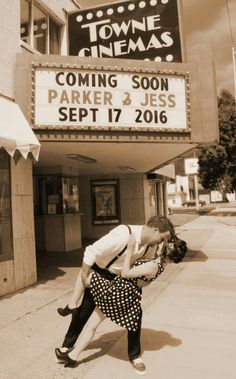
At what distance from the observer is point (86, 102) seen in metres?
7.80

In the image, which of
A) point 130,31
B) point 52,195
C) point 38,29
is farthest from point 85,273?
point 52,195

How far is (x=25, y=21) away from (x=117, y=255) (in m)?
7.17

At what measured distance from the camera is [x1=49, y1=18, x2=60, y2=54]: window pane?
10.2 metres

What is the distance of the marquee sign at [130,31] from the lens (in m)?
9.20

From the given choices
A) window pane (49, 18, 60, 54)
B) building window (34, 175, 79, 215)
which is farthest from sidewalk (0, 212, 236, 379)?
window pane (49, 18, 60, 54)

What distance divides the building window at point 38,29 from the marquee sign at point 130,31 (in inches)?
20.0

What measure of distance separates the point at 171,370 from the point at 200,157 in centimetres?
2819

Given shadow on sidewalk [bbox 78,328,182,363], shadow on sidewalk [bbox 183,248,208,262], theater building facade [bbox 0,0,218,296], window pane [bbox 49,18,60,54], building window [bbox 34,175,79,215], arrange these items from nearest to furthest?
shadow on sidewalk [bbox 78,328,182,363] < theater building facade [bbox 0,0,218,296] < window pane [bbox 49,18,60,54] < shadow on sidewalk [bbox 183,248,208,262] < building window [bbox 34,175,79,215]

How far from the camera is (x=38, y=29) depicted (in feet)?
31.3

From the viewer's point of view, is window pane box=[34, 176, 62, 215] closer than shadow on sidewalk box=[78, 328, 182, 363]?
No

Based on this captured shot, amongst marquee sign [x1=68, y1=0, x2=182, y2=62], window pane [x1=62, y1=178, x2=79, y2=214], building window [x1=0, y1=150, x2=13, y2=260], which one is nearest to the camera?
building window [x1=0, y1=150, x2=13, y2=260]

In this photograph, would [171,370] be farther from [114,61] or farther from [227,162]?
[227,162]

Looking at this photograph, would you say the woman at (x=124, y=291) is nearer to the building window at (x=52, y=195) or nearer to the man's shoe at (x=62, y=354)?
the man's shoe at (x=62, y=354)

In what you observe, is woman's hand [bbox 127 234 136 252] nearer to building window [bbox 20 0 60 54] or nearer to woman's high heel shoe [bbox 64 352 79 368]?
woman's high heel shoe [bbox 64 352 79 368]
